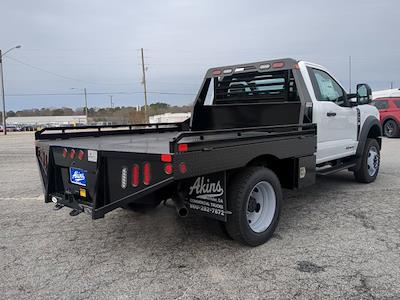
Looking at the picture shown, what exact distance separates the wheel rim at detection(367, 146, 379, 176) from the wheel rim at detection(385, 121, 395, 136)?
12.2 m

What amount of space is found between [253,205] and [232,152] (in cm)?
89

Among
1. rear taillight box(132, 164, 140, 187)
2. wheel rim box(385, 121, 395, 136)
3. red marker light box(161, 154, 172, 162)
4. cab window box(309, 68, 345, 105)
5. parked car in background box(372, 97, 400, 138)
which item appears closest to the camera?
red marker light box(161, 154, 172, 162)

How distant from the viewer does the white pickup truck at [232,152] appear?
3.65 metres

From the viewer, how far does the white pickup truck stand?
365 cm

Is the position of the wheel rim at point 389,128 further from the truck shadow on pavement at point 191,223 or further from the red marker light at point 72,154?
the red marker light at point 72,154

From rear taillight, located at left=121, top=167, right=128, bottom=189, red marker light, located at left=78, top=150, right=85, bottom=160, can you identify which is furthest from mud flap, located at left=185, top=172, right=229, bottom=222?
red marker light, located at left=78, top=150, right=85, bottom=160

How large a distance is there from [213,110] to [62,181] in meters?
3.15

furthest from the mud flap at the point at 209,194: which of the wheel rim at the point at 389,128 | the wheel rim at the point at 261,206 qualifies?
the wheel rim at the point at 389,128

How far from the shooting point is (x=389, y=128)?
61.5 ft

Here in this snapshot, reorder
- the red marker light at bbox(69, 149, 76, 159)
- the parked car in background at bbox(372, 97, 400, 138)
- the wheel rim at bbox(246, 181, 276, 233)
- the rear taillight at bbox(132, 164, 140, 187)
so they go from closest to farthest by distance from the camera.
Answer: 1. the rear taillight at bbox(132, 164, 140, 187)
2. the red marker light at bbox(69, 149, 76, 159)
3. the wheel rim at bbox(246, 181, 276, 233)
4. the parked car in background at bbox(372, 97, 400, 138)

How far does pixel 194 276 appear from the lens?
11.9ft

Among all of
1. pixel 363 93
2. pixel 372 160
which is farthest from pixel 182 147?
pixel 372 160

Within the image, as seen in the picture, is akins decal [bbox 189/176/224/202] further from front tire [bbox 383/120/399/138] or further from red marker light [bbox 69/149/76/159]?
front tire [bbox 383/120/399/138]

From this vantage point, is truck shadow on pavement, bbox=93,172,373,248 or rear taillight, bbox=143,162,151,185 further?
truck shadow on pavement, bbox=93,172,373,248
